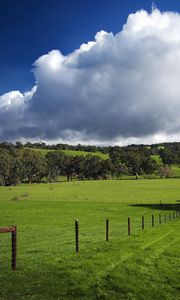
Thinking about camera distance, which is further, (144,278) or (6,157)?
(6,157)

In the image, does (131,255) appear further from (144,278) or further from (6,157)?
(6,157)

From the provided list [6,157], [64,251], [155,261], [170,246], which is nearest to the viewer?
[155,261]

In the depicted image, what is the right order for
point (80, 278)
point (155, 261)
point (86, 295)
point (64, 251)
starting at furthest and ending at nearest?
point (64, 251), point (155, 261), point (80, 278), point (86, 295)

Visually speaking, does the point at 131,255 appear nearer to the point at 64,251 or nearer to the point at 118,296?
the point at 64,251

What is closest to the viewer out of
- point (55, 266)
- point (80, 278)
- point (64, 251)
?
point (80, 278)

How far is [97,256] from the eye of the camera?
18609mm

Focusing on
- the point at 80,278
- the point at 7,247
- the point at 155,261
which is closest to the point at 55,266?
the point at 80,278

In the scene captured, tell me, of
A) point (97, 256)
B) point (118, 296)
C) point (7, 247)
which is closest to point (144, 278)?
point (118, 296)

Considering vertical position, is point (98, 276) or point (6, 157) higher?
point (6, 157)

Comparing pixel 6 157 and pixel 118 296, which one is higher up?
pixel 6 157

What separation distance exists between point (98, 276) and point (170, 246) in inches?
404

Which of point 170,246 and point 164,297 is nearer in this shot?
point 164,297

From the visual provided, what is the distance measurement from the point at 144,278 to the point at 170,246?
9.40 m

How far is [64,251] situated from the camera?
824 inches
